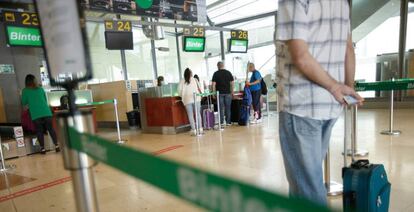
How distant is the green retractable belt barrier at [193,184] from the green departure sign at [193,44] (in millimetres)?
7013

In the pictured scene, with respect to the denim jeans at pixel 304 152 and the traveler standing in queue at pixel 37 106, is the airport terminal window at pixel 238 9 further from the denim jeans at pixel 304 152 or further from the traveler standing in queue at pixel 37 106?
the denim jeans at pixel 304 152

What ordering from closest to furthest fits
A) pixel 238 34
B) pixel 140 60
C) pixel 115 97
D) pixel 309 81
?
pixel 309 81 → pixel 115 97 → pixel 238 34 → pixel 140 60

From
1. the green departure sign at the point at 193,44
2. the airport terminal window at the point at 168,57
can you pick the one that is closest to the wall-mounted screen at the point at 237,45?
the green departure sign at the point at 193,44

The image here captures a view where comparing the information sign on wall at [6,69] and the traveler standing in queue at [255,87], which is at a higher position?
the information sign on wall at [6,69]

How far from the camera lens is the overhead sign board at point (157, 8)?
5.32m

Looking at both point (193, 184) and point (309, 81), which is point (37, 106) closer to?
point (309, 81)

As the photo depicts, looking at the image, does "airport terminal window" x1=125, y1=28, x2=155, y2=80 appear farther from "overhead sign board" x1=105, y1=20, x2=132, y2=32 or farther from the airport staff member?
the airport staff member

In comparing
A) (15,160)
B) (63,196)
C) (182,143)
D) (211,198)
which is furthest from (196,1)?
(211,198)

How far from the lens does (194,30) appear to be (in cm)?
756

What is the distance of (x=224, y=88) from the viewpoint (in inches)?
252

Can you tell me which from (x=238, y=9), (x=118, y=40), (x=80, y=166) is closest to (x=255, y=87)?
(x=118, y=40)

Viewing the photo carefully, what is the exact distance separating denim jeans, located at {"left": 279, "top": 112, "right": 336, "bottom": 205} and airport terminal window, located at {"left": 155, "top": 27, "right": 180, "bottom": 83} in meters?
10.1

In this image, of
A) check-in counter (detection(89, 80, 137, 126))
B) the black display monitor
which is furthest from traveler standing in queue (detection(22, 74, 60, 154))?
check-in counter (detection(89, 80, 137, 126))

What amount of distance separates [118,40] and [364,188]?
18.5 ft
